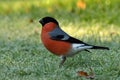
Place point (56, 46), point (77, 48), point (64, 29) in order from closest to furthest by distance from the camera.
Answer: point (77, 48)
point (56, 46)
point (64, 29)

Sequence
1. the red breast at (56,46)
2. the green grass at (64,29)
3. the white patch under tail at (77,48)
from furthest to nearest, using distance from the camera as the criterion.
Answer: the red breast at (56,46), the white patch under tail at (77,48), the green grass at (64,29)

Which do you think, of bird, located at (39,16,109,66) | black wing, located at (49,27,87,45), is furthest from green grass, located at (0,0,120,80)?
black wing, located at (49,27,87,45)

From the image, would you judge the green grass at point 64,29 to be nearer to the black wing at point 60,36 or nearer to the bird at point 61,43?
the bird at point 61,43

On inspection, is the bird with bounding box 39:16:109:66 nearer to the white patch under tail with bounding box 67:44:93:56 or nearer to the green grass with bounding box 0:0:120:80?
the white patch under tail with bounding box 67:44:93:56

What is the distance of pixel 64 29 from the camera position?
12.2 meters

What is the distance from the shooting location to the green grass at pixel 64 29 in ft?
24.1

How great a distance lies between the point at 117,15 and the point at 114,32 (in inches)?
73.4

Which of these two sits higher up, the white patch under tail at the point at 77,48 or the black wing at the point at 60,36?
the black wing at the point at 60,36

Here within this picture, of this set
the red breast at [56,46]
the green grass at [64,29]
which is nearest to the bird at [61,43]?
the red breast at [56,46]

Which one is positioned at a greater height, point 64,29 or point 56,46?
point 64,29

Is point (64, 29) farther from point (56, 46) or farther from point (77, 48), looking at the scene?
point (77, 48)

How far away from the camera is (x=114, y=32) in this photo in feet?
37.7

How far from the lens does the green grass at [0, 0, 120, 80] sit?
7.33 meters

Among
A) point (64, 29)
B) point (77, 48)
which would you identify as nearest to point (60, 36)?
point (77, 48)
